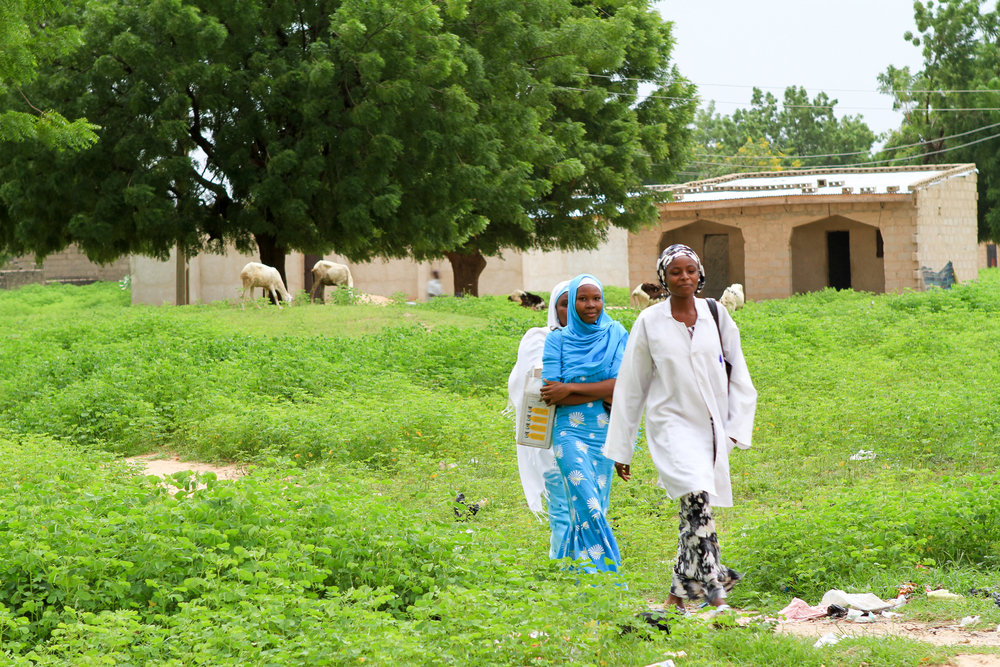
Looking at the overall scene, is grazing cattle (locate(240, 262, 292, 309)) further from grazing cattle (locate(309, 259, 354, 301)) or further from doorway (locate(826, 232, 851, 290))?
doorway (locate(826, 232, 851, 290))

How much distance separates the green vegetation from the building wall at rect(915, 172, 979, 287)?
13178mm

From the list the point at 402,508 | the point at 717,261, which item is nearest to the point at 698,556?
the point at 402,508

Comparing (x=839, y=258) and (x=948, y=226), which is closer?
(x=948, y=226)

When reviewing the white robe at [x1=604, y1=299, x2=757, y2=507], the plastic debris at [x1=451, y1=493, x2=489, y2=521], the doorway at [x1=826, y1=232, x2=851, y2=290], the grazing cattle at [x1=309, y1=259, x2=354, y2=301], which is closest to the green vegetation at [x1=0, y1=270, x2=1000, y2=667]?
the plastic debris at [x1=451, y1=493, x2=489, y2=521]

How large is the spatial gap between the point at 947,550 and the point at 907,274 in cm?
2278

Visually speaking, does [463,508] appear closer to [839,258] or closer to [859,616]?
[859,616]

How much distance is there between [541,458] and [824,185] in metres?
24.4

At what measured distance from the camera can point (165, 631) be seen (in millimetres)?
4457

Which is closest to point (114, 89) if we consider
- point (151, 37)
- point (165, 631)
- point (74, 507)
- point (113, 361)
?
point (151, 37)

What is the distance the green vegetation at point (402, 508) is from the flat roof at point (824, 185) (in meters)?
12.9

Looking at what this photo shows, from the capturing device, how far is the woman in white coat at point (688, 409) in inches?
210

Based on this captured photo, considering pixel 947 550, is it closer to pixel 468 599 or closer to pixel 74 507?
pixel 468 599

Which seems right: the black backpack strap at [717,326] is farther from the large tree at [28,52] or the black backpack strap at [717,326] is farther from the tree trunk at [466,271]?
the tree trunk at [466,271]

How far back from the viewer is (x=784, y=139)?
73.1 metres
